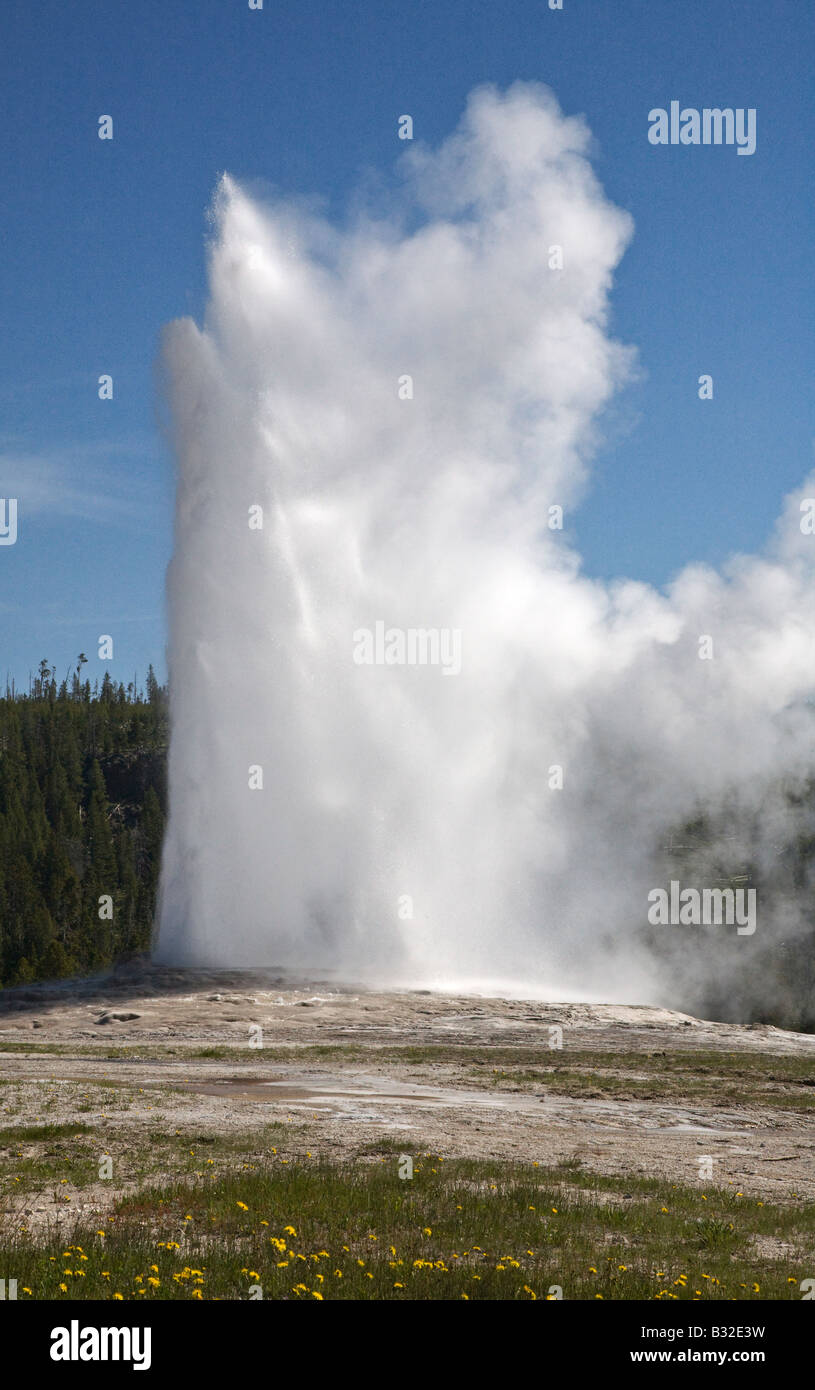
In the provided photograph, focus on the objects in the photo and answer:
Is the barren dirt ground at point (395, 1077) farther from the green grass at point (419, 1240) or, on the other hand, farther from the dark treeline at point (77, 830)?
the dark treeline at point (77, 830)

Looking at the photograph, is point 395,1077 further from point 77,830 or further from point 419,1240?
point 77,830

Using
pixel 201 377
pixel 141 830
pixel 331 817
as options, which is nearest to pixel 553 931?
pixel 331 817

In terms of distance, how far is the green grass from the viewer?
31.5 ft

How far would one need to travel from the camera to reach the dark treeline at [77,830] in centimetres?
10319

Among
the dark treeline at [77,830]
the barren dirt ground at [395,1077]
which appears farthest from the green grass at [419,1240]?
the dark treeline at [77,830]

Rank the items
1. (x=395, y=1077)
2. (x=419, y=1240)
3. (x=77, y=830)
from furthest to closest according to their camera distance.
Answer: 1. (x=77, y=830)
2. (x=395, y=1077)
3. (x=419, y=1240)

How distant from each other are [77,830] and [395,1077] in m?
116

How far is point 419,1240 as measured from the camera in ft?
36.9

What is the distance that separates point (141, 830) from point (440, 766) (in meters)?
98.8

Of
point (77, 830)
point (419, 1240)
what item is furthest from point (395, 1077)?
point (77, 830)

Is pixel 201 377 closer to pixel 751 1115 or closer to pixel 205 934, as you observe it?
pixel 205 934

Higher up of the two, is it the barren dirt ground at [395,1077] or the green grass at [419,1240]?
the green grass at [419,1240]

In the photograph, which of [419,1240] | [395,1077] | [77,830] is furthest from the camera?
[77,830]

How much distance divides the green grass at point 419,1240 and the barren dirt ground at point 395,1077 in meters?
1.39
